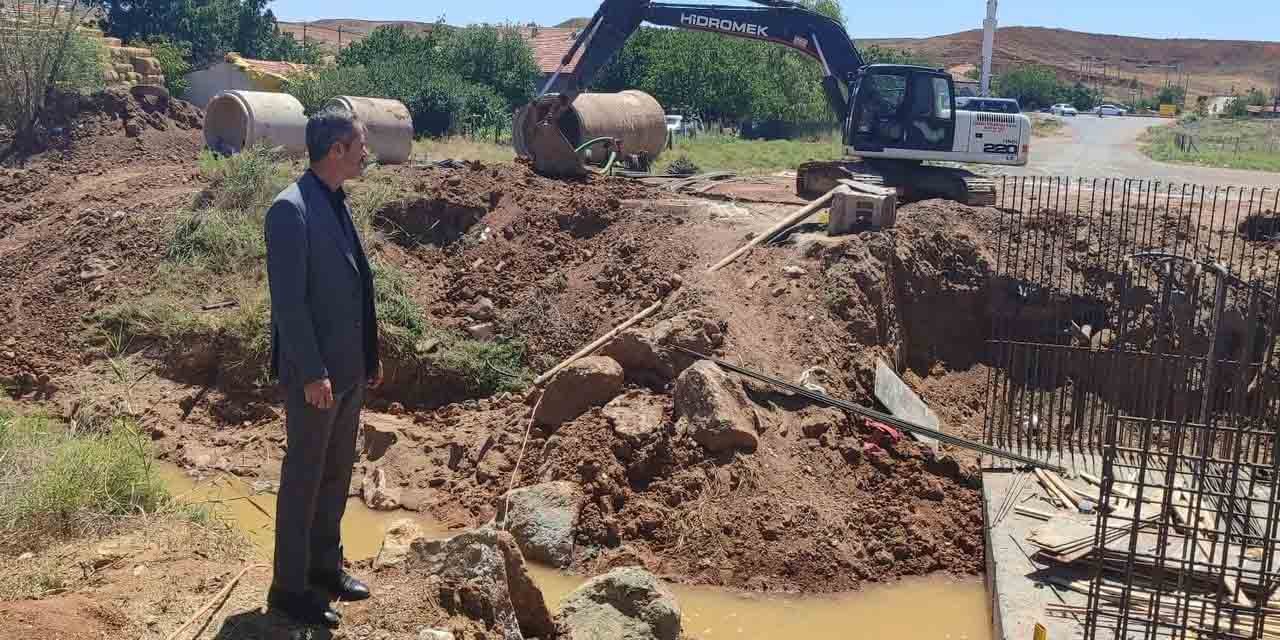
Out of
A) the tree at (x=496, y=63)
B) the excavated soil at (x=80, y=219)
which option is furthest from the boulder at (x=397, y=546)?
the tree at (x=496, y=63)

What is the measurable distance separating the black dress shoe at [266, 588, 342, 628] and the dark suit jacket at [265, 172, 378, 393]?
74 cm

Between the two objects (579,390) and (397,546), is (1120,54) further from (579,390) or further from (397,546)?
(397,546)

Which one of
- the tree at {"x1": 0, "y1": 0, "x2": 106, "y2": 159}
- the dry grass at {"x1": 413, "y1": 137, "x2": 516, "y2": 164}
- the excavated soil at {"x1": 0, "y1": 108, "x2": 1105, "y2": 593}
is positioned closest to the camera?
the excavated soil at {"x1": 0, "y1": 108, "x2": 1105, "y2": 593}

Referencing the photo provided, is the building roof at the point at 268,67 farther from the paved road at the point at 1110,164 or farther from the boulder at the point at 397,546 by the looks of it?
the boulder at the point at 397,546

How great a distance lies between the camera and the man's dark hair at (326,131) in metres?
3.85

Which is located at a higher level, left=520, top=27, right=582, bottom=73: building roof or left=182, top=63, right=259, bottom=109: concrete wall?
left=520, top=27, right=582, bottom=73: building roof

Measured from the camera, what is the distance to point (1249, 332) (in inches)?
178

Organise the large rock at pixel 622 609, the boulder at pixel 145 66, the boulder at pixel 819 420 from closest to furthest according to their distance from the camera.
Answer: the large rock at pixel 622 609
the boulder at pixel 819 420
the boulder at pixel 145 66

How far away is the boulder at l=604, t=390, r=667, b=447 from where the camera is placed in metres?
7.22

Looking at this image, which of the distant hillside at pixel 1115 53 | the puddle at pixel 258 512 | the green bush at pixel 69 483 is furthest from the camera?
the distant hillside at pixel 1115 53

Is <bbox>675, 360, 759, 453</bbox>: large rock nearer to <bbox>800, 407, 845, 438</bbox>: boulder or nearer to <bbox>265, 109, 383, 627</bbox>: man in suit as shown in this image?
<bbox>800, 407, 845, 438</bbox>: boulder

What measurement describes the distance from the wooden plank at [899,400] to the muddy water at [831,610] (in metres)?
1.81

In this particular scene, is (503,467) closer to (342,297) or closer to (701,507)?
(701,507)

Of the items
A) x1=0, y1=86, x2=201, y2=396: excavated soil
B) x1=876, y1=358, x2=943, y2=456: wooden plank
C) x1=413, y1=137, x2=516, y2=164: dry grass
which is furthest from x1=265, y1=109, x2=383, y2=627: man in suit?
x1=413, y1=137, x2=516, y2=164: dry grass
